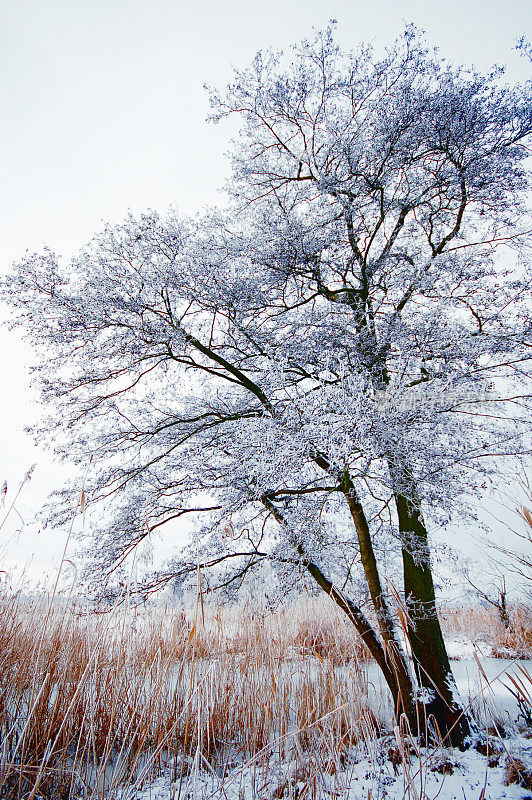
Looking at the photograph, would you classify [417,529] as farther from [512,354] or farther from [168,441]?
[168,441]

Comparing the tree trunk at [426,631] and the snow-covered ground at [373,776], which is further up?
the tree trunk at [426,631]

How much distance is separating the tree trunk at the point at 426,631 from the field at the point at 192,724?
27 centimetres

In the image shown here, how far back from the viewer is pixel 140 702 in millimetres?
2703

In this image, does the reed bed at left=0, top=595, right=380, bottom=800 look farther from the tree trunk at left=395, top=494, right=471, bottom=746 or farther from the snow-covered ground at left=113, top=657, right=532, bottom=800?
the tree trunk at left=395, top=494, right=471, bottom=746

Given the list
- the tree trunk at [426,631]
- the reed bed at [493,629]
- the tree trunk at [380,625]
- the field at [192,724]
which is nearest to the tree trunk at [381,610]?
the tree trunk at [380,625]

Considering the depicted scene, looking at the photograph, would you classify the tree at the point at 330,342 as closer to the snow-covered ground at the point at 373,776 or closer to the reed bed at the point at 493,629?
the snow-covered ground at the point at 373,776

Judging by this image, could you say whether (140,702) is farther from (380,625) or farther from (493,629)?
(493,629)

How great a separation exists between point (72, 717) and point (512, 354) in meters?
4.75

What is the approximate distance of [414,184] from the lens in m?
4.55

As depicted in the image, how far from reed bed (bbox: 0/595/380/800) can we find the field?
12mm

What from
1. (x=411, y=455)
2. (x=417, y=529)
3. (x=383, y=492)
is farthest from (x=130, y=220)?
(x=417, y=529)

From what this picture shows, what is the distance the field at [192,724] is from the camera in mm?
2145

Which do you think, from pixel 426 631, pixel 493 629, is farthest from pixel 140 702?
pixel 493 629

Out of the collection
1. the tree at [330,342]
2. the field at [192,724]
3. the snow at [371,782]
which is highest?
the tree at [330,342]
